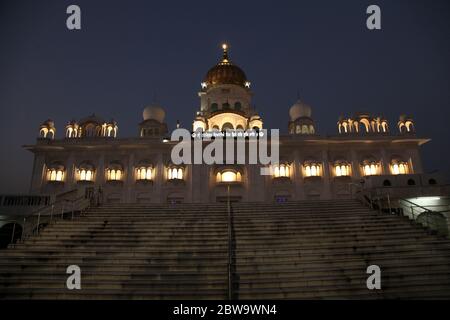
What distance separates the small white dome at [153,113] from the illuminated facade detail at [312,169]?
2270 centimetres

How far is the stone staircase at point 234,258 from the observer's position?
10695mm

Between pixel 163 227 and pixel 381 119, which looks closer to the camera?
pixel 163 227

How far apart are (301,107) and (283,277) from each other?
36887 mm

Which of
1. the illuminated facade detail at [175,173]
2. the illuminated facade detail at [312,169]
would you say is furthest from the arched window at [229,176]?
the illuminated facade detail at [312,169]

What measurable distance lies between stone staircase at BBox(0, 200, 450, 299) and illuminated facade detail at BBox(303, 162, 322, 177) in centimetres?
1771

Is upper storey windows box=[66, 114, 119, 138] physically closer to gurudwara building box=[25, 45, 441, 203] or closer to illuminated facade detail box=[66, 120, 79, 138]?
illuminated facade detail box=[66, 120, 79, 138]

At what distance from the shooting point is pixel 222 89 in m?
47.0

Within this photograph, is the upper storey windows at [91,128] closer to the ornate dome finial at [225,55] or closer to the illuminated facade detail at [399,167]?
the ornate dome finial at [225,55]

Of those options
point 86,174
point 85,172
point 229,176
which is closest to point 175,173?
point 229,176

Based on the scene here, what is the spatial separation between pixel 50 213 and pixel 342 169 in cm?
2956

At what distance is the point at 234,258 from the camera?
12.6 metres

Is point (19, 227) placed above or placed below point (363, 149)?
below
